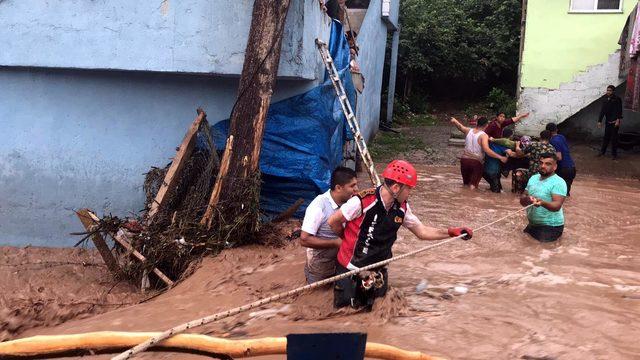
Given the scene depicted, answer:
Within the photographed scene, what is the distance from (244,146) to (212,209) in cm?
82

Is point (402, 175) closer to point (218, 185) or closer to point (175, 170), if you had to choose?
point (218, 185)

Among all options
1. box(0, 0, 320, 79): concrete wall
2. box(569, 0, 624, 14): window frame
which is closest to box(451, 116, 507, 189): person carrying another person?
box(0, 0, 320, 79): concrete wall

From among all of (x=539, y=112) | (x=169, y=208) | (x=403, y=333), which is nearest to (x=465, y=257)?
(x=403, y=333)

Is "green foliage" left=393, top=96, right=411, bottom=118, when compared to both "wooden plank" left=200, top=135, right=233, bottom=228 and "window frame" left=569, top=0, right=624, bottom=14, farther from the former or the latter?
"wooden plank" left=200, top=135, right=233, bottom=228

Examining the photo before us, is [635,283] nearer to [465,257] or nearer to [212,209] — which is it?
[465,257]

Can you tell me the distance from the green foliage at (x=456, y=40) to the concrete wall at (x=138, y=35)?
15583mm

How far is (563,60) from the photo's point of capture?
1683 cm

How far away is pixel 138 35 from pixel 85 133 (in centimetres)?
157

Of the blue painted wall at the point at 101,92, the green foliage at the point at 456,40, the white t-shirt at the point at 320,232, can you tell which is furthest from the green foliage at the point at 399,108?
the white t-shirt at the point at 320,232

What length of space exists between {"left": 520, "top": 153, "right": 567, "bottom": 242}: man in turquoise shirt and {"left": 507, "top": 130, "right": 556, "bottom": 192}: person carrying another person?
1.88 metres

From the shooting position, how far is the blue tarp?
291 inches

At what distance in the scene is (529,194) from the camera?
6941mm

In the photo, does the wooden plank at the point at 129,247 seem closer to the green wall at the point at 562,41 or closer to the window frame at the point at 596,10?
the green wall at the point at 562,41

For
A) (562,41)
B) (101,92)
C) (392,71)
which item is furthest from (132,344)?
(392,71)
